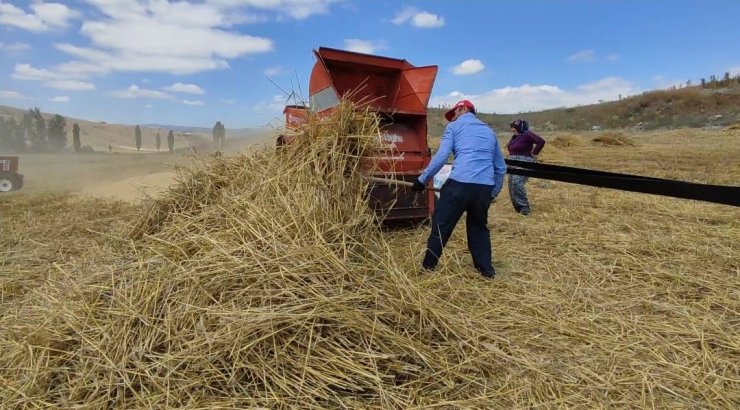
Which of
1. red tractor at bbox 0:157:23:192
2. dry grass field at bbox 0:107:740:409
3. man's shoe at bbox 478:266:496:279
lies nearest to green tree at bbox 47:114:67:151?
red tractor at bbox 0:157:23:192

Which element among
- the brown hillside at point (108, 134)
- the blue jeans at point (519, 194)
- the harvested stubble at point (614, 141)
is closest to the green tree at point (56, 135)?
the brown hillside at point (108, 134)

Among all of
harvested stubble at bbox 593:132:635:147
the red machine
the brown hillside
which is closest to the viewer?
the red machine

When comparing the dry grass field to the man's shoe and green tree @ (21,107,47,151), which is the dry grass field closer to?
the man's shoe

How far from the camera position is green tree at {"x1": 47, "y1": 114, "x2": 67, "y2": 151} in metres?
29.0

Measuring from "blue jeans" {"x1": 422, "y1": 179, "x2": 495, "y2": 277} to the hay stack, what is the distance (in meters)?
0.69

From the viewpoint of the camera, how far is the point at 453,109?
477 centimetres

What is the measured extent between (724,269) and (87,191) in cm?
1169

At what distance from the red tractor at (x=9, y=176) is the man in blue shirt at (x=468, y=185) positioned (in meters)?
11.7

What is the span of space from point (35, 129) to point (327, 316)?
33342 mm

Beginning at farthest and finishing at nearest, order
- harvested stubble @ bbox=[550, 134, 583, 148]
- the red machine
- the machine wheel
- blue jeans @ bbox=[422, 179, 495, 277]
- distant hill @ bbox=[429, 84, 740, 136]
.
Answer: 1. distant hill @ bbox=[429, 84, 740, 136]
2. harvested stubble @ bbox=[550, 134, 583, 148]
3. the machine wheel
4. the red machine
5. blue jeans @ bbox=[422, 179, 495, 277]

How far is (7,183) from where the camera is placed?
11.6m

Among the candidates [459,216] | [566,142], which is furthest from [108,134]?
[459,216]

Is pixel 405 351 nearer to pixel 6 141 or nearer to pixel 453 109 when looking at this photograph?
pixel 453 109

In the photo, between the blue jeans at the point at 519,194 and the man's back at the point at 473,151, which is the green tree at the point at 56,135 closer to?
the blue jeans at the point at 519,194
